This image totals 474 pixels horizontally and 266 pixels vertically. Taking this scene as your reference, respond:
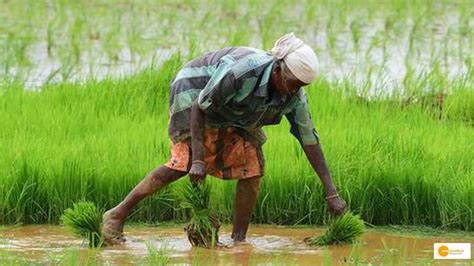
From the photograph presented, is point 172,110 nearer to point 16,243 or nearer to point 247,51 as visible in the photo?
point 247,51

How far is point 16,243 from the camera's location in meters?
5.59

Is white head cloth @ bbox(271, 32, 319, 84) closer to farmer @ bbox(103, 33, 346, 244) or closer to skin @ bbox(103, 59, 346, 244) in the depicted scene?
farmer @ bbox(103, 33, 346, 244)

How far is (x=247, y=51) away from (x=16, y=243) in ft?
4.32

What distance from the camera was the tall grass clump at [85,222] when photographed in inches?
213

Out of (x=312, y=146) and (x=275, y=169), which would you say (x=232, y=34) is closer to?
(x=275, y=169)

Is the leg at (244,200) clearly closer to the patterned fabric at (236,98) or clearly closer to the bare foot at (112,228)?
the patterned fabric at (236,98)

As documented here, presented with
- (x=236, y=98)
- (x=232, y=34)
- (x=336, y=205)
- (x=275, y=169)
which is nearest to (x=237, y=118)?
(x=236, y=98)

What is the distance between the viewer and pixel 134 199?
5543 millimetres

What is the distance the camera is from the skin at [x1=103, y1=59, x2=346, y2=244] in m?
5.24

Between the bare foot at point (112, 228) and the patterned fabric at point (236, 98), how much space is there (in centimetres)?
43

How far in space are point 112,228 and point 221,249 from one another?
Result: 0.48 metres

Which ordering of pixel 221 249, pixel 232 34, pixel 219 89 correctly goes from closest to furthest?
1. pixel 219 89
2. pixel 221 249
3. pixel 232 34

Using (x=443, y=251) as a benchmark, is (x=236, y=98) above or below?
above

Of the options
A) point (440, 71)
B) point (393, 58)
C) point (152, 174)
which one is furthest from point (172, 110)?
point (393, 58)
